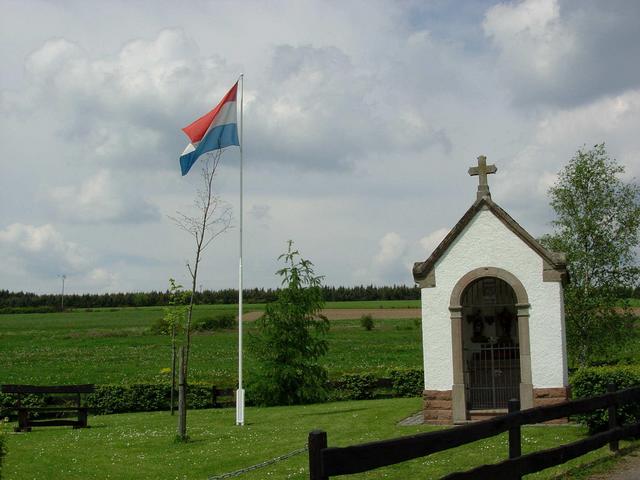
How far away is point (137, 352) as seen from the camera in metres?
57.1

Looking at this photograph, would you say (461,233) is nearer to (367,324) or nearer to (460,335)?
(460,335)

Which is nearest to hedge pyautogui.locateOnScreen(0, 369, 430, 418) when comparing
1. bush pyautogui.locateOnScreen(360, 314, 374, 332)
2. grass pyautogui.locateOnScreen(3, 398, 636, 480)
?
grass pyautogui.locateOnScreen(3, 398, 636, 480)

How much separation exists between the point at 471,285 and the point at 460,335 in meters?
1.25

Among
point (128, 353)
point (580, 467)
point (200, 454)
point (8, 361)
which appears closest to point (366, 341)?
point (128, 353)

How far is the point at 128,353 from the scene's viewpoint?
185 feet

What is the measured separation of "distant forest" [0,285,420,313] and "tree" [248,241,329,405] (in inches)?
3283

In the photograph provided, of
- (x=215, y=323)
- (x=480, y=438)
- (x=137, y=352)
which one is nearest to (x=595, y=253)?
(x=480, y=438)

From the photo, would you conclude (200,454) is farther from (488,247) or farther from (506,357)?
(506,357)

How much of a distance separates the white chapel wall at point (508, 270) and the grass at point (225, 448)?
4.84ft

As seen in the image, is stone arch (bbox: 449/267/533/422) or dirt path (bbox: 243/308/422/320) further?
dirt path (bbox: 243/308/422/320)

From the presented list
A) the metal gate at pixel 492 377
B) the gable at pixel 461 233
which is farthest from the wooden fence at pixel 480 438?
the metal gate at pixel 492 377

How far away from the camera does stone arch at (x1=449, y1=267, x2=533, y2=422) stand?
16734 millimetres

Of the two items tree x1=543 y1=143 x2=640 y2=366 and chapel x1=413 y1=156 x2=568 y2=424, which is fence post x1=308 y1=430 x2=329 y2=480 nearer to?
chapel x1=413 y1=156 x2=568 y2=424

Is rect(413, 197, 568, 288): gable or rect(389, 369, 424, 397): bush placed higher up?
rect(413, 197, 568, 288): gable
